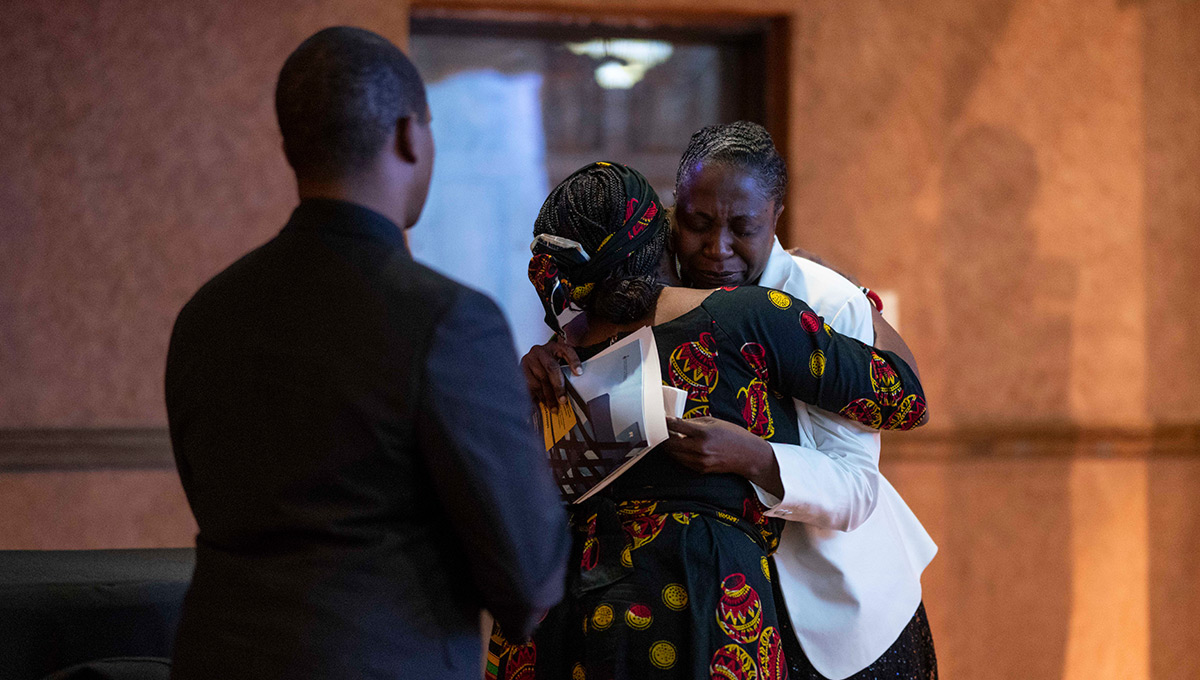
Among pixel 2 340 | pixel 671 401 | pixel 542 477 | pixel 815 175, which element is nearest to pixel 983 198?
pixel 815 175

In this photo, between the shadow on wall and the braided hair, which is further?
the shadow on wall

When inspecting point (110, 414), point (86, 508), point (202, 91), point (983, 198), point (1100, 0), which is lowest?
point (86, 508)

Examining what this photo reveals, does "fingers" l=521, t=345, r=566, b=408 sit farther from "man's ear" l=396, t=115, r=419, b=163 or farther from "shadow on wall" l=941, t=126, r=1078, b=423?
"shadow on wall" l=941, t=126, r=1078, b=423

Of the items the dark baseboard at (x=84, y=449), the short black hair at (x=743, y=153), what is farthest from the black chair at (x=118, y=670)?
the dark baseboard at (x=84, y=449)

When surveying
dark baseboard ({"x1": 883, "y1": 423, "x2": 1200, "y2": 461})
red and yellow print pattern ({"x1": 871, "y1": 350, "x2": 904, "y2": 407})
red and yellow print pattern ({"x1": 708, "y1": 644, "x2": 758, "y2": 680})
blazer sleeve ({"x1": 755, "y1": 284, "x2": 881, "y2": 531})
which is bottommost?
dark baseboard ({"x1": 883, "y1": 423, "x2": 1200, "y2": 461})

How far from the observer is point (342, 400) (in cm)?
111

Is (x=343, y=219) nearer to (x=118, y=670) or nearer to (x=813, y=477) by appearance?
(x=813, y=477)

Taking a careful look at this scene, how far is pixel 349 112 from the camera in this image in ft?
3.85

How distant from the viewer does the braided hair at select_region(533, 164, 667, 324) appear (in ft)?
5.13

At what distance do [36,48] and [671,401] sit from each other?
3.11m

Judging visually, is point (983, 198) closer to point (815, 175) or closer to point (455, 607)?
point (815, 175)

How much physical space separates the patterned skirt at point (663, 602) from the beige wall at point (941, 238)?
247 centimetres

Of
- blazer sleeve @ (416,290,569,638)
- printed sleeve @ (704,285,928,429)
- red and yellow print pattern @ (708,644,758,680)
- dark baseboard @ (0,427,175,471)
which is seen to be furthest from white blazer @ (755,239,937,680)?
dark baseboard @ (0,427,175,471)

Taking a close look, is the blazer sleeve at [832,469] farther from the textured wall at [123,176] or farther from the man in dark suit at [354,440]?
the textured wall at [123,176]
